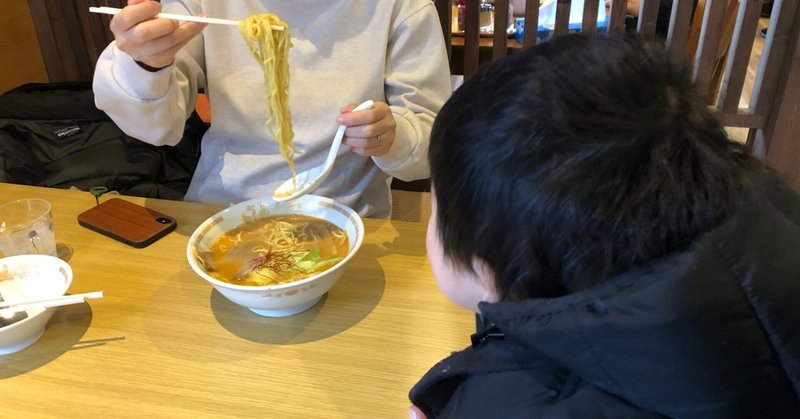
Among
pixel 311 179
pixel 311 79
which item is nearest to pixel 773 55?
pixel 311 79

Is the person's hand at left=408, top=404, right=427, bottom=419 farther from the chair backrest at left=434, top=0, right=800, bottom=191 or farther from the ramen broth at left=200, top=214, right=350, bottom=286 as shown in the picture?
the chair backrest at left=434, top=0, right=800, bottom=191

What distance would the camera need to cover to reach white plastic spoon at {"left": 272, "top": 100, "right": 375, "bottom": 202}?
1.11 meters

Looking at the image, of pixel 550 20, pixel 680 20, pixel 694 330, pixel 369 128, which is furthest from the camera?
pixel 550 20

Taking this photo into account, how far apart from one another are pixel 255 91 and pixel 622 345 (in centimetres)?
107

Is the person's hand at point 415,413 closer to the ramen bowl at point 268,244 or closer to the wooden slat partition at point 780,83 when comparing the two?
the ramen bowl at point 268,244

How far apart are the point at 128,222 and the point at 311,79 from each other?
48 cm

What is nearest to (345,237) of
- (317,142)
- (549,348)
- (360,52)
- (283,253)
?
(283,253)

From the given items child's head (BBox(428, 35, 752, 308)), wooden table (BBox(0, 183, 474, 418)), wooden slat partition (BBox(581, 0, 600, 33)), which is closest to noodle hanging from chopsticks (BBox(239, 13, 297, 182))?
wooden table (BBox(0, 183, 474, 418))

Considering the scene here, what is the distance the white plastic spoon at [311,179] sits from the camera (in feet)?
3.63

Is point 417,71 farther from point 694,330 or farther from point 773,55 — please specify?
point 773,55

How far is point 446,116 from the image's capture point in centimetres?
62

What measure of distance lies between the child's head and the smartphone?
0.80 meters

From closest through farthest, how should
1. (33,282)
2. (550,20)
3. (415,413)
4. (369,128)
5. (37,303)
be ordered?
(415,413), (37,303), (33,282), (369,128), (550,20)

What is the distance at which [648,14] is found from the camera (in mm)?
1799
